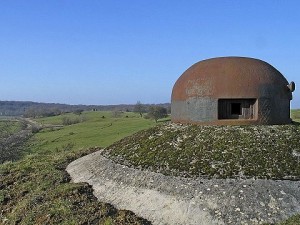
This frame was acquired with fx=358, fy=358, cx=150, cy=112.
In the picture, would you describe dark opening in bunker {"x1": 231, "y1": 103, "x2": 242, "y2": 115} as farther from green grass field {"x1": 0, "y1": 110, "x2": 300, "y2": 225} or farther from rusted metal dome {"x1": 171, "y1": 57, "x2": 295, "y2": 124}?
green grass field {"x1": 0, "y1": 110, "x2": 300, "y2": 225}

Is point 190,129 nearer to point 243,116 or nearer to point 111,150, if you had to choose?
point 243,116

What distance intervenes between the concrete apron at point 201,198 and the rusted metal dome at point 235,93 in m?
4.66

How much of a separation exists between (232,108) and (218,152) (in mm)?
3544

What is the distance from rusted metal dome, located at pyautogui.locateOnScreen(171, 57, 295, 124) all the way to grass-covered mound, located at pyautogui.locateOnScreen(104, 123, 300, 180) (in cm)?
75

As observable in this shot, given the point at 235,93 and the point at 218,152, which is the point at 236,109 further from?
the point at 218,152

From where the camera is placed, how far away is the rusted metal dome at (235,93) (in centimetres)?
1664

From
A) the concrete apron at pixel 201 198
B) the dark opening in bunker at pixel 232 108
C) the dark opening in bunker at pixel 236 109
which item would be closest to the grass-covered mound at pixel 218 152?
the concrete apron at pixel 201 198

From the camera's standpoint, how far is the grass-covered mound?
13.3 metres

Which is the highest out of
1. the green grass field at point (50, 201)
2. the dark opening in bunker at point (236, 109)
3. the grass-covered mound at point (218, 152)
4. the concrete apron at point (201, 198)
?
the dark opening in bunker at point (236, 109)

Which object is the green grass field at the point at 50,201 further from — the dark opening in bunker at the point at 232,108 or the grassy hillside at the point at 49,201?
the dark opening in bunker at the point at 232,108

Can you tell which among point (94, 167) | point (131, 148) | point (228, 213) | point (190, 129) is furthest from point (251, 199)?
point (94, 167)

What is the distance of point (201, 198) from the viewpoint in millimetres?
12133

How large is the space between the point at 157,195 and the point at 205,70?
282 inches

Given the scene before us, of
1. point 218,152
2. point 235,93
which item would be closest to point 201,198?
point 218,152
